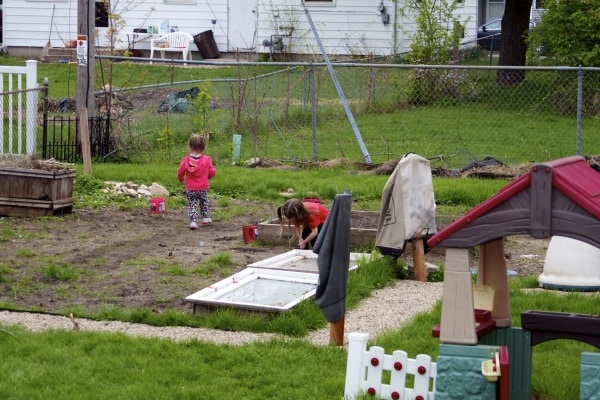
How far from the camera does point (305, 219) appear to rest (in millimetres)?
10680

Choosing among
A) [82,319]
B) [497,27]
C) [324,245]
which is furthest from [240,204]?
[497,27]

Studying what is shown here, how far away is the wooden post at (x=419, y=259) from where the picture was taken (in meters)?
9.90

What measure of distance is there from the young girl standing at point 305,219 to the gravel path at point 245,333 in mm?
1584

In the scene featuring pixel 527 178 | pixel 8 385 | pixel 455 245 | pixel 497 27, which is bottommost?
pixel 8 385

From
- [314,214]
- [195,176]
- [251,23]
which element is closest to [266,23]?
[251,23]

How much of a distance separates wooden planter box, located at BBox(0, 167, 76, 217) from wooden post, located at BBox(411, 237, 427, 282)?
491cm

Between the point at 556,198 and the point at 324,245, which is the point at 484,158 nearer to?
the point at 324,245

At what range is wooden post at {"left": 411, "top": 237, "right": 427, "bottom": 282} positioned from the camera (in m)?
9.90

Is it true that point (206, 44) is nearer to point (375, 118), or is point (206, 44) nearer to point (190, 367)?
point (375, 118)

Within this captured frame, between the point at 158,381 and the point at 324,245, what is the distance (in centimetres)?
157

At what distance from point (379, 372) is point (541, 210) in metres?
1.37

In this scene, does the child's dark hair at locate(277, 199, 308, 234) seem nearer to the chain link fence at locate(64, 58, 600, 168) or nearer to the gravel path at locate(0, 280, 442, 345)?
the gravel path at locate(0, 280, 442, 345)

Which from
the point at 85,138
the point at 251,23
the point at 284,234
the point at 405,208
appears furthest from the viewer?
the point at 251,23

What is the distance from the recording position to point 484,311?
633 centimetres
